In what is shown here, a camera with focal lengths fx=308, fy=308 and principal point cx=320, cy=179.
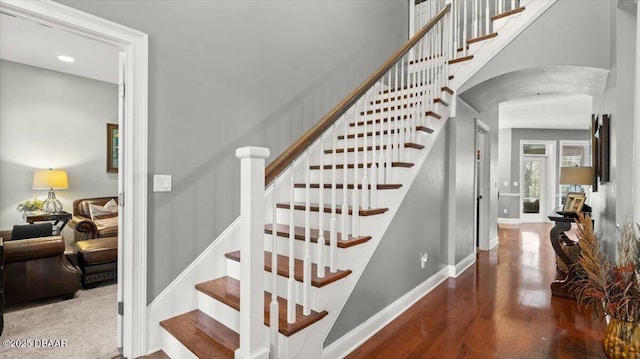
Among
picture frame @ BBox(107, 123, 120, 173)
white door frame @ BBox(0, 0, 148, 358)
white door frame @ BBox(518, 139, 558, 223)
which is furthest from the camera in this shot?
white door frame @ BBox(518, 139, 558, 223)

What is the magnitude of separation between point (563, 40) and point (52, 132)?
6.70 m

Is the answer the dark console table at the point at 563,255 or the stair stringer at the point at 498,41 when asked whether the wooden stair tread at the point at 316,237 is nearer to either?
the dark console table at the point at 563,255

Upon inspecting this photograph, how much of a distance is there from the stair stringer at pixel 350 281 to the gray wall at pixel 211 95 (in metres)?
1.05

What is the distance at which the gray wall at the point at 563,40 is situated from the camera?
9.67 feet

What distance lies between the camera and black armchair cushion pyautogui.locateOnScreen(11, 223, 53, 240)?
3.29m

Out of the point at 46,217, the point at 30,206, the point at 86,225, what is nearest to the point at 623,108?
the point at 86,225

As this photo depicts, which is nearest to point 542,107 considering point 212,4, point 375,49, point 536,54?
point 536,54

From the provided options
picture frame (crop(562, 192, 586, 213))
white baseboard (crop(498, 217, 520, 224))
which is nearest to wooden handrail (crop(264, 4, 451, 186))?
picture frame (crop(562, 192, 586, 213))

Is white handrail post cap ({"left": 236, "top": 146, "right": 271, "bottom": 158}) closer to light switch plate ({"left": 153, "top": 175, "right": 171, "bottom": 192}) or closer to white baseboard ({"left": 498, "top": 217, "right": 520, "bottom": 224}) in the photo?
light switch plate ({"left": 153, "top": 175, "right": 171, "bottom": 192})

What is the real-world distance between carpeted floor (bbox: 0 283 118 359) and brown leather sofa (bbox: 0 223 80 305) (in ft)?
0.46

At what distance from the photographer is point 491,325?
2.50m

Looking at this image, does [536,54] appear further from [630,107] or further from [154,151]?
[154,151]

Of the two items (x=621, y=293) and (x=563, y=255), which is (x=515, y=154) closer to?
(x=563, y=255)

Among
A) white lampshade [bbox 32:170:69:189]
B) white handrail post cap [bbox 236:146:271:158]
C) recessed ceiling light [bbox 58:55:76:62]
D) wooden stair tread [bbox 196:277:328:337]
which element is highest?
recessed ceiling light [bbox 58:55:76:62]
